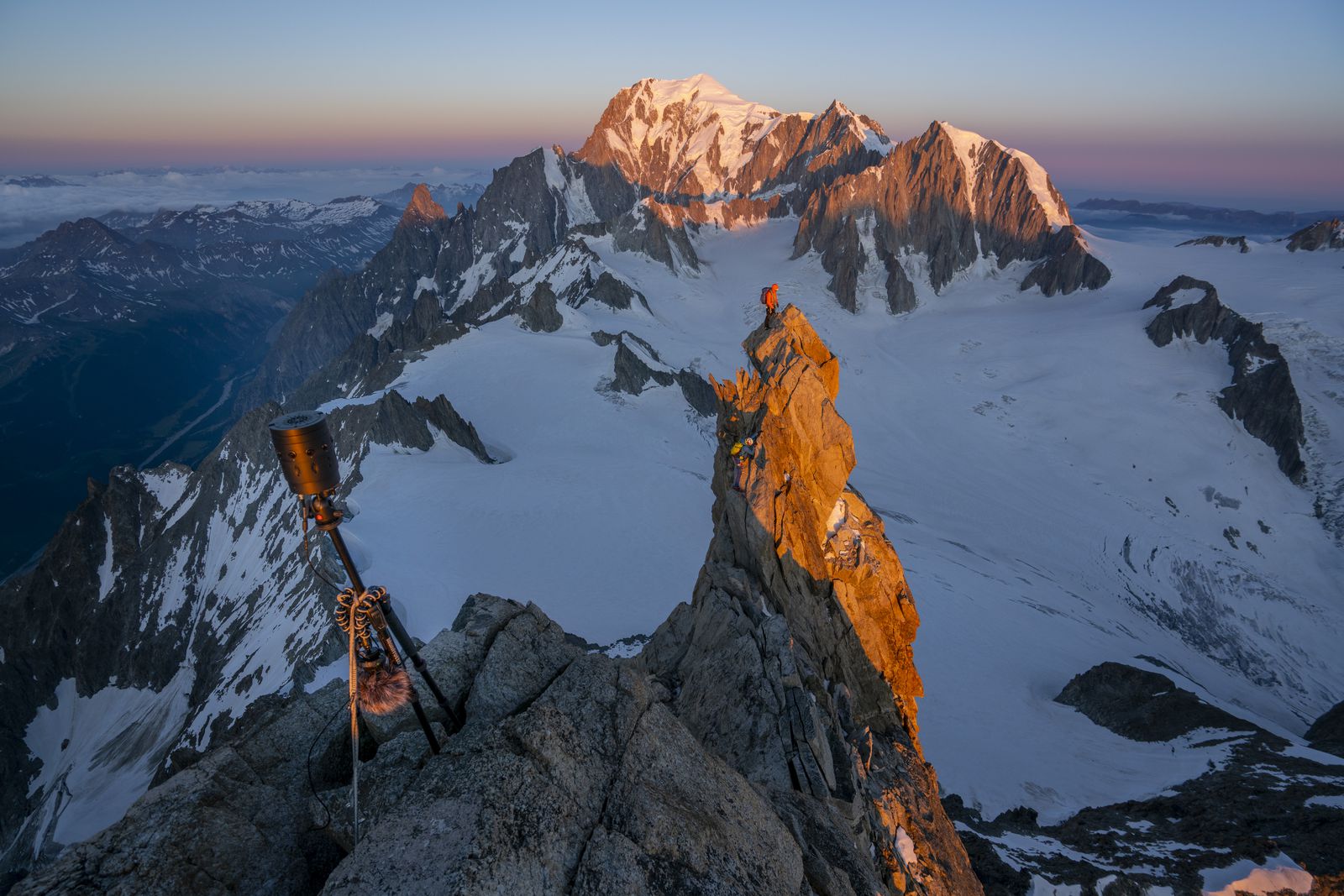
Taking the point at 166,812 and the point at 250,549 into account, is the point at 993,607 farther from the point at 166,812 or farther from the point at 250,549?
the point at 250,549

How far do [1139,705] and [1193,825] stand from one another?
48.0 feet

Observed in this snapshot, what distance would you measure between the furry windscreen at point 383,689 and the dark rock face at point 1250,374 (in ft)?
349

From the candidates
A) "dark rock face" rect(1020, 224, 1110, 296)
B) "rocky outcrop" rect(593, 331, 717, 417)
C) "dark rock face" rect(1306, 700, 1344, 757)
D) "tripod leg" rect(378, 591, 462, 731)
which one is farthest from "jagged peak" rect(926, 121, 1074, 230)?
"tripod leg" rect(378, 591, 462, 731)

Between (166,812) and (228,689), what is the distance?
122 feet

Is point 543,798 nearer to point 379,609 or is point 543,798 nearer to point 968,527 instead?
point 379,609

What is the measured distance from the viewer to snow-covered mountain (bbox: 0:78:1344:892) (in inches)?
1297

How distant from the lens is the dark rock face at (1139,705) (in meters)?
33.6

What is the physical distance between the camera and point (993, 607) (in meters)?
46.4

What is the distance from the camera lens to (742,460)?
2262 cm

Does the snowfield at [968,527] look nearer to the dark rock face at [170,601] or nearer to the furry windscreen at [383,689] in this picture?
the dark rock face at [170,601]

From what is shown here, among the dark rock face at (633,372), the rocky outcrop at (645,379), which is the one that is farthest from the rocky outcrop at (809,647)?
the rocky outcrop at (645,379)

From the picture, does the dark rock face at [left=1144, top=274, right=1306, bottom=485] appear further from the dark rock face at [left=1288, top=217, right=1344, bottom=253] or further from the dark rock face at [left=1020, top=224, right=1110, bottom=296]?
the dark rock face at [left=1288, top=217, right=1344, bottom=253]

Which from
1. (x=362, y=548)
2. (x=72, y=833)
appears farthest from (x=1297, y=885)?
(x=72, y=833)

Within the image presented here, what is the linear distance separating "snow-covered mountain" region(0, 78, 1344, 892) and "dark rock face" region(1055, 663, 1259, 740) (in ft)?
4.29
